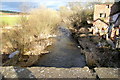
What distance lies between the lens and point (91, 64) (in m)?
7.93

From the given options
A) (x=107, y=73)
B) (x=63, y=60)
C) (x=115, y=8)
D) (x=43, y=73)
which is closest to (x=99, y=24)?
(x=115, y=8)

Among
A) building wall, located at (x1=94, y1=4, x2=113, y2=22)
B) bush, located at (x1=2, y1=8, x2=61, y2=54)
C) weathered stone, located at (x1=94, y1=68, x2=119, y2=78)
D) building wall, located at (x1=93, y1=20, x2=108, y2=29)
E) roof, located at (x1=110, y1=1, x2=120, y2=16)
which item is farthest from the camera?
building wall, located at (x1=94, y1=4, x2=113, y2=22)

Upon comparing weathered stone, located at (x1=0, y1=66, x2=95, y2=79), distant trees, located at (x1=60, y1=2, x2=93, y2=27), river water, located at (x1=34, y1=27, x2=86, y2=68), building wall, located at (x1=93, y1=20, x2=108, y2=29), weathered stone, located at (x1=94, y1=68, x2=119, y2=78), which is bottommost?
river water, located at (x1=34, y1=27, x2=86, y2=68)

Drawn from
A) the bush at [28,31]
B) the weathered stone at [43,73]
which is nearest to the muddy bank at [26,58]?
the bush at [28,31]

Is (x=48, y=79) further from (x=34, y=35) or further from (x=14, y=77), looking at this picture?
(x=34, y=35)

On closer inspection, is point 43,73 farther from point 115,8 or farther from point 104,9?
point 115,8

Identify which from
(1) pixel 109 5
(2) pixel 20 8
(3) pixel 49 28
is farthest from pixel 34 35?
(1) pixel 109 5

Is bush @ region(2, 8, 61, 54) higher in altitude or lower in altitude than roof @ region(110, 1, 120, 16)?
lower

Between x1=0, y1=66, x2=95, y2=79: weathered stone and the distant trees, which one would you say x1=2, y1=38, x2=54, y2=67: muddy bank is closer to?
x1=0, y1=66, x2=95, y2=79: weathered stone

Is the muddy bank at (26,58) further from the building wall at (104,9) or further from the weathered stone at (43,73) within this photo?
the building wall at (104,9)

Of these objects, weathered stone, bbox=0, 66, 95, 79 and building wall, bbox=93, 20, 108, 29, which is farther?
building wall, bbox=93, 20, 108, 29

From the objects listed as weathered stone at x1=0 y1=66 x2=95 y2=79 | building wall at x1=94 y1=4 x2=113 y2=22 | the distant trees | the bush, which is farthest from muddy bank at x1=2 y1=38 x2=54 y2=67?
building wall at x1=94 y1=4 x2=113 y2=22

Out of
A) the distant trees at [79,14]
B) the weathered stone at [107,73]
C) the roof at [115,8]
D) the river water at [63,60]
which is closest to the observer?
the weathered stone at [107,73]

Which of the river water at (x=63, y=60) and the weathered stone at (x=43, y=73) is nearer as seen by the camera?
the weathered stone at (x=43, y=73)
